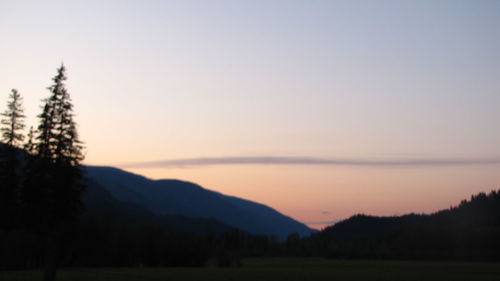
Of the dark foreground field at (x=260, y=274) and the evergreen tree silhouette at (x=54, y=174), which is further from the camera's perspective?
the dark foreground field at (x=260, y=274)

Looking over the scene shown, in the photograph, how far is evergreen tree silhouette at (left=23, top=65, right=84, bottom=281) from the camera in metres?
56.7

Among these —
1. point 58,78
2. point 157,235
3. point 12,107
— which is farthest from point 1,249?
point 58,78

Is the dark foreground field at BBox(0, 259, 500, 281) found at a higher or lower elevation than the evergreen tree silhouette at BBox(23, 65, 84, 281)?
lower

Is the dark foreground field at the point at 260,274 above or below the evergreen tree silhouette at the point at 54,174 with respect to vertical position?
below

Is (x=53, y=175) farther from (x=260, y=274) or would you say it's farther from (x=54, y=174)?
(x=260, y=274)

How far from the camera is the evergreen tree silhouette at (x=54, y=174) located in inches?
2233

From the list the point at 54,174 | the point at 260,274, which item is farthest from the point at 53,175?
the point at 260,274

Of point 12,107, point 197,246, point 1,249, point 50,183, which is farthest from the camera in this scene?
point 197,246

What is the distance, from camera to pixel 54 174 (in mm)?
56875

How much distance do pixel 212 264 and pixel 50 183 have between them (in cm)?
8955

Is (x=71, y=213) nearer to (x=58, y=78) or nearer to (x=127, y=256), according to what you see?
Result: (x=58, y=78)

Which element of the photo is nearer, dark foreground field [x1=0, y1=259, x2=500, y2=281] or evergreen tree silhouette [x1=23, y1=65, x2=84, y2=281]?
evergreen tree silhouette [x1=23, y1=65, x2=84, y2=281]

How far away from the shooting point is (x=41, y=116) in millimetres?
58219

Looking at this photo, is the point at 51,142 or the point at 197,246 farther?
the point at 197,246
